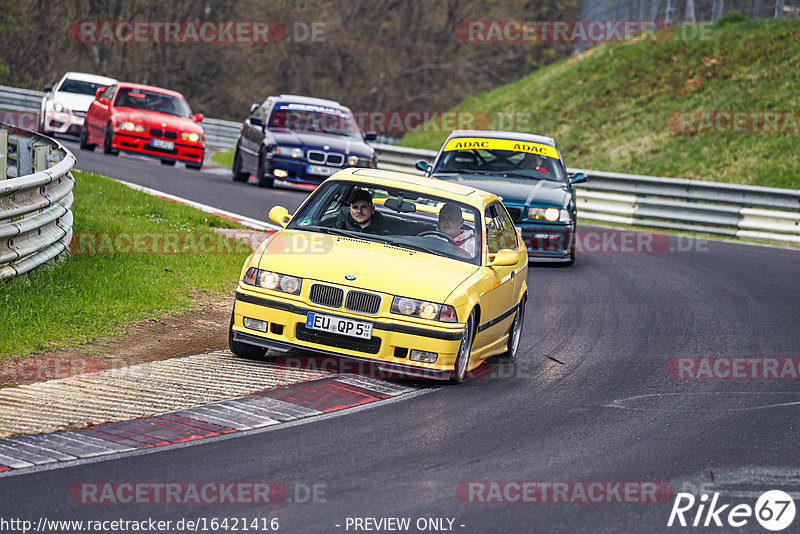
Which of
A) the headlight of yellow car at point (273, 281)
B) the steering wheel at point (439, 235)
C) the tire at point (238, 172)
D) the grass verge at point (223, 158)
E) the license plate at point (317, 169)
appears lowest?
the grass verge at point (223, 158)

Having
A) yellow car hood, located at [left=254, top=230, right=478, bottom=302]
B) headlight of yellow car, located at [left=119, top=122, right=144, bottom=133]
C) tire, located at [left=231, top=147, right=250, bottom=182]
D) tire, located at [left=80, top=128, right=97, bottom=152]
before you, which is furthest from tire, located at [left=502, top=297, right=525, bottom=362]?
tire, located at [left=80, top=128, right=97, bottom=152]

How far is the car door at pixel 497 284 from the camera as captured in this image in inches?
349

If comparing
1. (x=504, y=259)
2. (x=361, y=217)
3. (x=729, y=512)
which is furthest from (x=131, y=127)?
(x=729, y=512)

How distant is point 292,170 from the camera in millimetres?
21859

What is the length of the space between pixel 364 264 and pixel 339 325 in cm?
53

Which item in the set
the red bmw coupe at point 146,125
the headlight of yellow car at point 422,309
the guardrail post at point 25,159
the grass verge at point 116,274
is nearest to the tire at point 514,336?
the headlight of yellow car at point 422,309

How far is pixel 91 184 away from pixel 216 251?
478 centimetres

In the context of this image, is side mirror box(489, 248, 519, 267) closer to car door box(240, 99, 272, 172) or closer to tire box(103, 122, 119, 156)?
car door box(240, 99, 272, 172)

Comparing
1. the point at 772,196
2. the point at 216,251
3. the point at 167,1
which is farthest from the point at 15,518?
the point at 167,1

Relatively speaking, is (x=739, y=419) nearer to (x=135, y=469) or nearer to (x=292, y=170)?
(x=135, y=469)

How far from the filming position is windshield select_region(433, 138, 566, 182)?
16516 mm

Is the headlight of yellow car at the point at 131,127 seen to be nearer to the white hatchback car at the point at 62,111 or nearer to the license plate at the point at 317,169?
the white hatchback car at the point at 62,111

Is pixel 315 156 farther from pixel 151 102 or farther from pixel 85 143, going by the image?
pixel 85 143

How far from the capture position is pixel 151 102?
25453 millimetres
